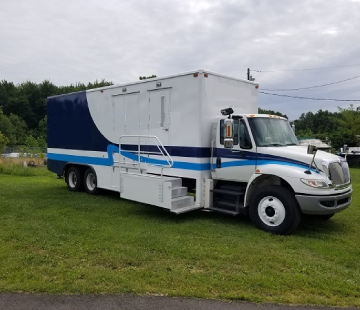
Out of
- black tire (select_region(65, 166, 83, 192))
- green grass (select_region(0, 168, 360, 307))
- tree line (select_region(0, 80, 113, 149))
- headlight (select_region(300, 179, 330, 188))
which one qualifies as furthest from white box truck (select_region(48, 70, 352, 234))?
tree line (select_region(0, 80, 113, 149))

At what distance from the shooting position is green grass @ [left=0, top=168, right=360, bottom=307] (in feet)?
14.2

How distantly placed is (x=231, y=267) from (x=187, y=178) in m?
3.44

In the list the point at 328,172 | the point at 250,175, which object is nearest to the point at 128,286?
the point at 250,175

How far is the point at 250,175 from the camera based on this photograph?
7.39 meters

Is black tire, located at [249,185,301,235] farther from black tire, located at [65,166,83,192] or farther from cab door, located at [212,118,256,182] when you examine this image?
black tire, located at [65,166,83,192]

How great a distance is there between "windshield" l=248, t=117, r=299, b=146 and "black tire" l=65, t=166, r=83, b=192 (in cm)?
638

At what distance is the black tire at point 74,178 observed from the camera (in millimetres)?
11430

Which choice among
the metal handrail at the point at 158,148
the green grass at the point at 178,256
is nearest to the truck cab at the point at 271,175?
the green grass at the point at 178,256

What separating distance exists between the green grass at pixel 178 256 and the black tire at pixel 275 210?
22 centimetres

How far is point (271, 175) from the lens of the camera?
7012 millimetres

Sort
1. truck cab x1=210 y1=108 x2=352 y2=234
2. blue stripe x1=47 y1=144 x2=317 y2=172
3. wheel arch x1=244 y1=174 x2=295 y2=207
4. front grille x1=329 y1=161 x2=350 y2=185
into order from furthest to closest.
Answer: wheel arch x1=244 y1=174 x2=295 y2=207
blue stripe x1=47 y1=144 x2=317 y2=172
front grille x1=329 y1=161 x2=350 y2=185
truck cab x1=210 y1=108 x2=352 y2=234

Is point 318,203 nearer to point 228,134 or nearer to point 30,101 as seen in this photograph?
point 228,134

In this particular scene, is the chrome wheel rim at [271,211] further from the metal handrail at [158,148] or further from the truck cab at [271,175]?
the metal handrail at [158,148]

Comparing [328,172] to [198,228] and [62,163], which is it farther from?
[62,163]
